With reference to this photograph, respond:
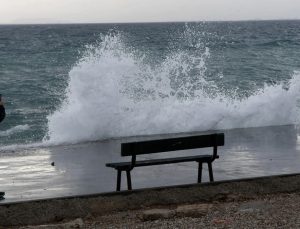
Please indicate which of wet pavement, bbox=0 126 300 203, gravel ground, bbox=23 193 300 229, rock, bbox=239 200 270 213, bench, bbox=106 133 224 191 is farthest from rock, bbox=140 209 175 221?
wet pavement, bbox=0 126 300 203

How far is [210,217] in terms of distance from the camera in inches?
240

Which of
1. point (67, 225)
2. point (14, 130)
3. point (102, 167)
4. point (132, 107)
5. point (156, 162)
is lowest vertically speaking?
point (14, 130)

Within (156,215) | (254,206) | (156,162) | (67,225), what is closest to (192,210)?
(156,215)

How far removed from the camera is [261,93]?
17.8 m

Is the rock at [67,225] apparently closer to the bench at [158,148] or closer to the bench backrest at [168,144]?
the bench at [158,148]

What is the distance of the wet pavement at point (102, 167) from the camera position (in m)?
8.43

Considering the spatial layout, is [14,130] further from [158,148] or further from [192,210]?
[192,210]

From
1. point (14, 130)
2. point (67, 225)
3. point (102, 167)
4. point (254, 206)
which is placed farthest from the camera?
point (14, 130)

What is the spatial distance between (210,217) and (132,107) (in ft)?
33.6

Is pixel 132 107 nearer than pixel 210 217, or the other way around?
pixel 210 217

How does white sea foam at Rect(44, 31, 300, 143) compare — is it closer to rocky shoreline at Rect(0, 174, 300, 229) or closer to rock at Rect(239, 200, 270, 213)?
rocky shoreline at Rect(0, 174, 300, 229)

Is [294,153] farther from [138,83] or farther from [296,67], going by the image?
[296,67]

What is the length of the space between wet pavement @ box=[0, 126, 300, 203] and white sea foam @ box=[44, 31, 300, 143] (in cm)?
219

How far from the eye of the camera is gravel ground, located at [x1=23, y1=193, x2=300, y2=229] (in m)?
5.82
